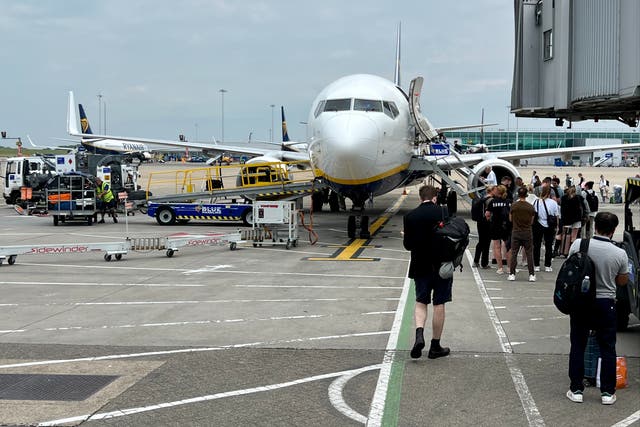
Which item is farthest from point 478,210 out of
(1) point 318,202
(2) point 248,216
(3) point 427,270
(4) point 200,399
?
(1) point 318,202

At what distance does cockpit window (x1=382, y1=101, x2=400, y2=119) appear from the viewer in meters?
17.8

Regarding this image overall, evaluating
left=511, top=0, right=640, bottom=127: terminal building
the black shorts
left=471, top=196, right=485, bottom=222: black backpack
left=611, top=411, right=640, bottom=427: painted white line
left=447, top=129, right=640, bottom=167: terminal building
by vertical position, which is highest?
left=447, top=129, right=640, bottom=167: terminal building

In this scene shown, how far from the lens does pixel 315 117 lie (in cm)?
1814

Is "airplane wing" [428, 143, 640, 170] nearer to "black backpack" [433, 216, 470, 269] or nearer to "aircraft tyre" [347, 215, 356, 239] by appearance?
"aircraft tyre" [347, 215, 356, 239]

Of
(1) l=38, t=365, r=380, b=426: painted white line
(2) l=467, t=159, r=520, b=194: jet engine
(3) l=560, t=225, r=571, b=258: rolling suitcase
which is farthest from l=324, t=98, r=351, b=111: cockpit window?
(1) l=38, t=365, r=380, b=426: painted white line

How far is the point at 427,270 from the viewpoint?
24.3 ft

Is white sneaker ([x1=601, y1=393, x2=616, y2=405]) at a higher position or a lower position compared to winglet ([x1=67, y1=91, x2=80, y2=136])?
lower

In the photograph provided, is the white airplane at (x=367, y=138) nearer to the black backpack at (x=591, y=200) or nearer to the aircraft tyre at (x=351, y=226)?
the aircraft tyre at (x=351, y=226)

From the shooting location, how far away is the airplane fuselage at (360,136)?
16312 mm

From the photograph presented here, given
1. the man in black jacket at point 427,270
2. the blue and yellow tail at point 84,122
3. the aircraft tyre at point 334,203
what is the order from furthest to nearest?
the blue and yellow tail at point 84,122 → the aircraft tyre at point 334,203 → the man in black jacket at point 427,270

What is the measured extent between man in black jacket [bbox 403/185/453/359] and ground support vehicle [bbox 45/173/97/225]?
18.6 meters

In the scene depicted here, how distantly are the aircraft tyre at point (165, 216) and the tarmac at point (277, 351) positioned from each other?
10063 millimetres

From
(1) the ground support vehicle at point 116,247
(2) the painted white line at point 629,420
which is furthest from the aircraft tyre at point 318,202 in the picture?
(2) the painted white line at point 629,420

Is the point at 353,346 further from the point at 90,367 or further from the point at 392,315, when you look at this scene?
the point at 90,367
